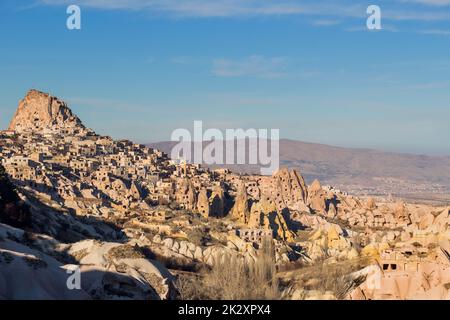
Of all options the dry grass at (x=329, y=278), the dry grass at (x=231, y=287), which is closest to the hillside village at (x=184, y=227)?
the dry grass at (x=329, y=278)

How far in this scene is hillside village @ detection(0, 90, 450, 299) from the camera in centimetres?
5850

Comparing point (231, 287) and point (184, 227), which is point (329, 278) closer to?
point (231, 287)

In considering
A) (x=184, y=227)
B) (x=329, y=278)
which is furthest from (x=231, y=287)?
(x=184, y=227)

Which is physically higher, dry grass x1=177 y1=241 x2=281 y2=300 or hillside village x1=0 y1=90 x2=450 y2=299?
hillside village x1=0 y1=90 x2=450 y2=299

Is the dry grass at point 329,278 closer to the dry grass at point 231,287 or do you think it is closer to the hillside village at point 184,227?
the hillside village at point 184,227

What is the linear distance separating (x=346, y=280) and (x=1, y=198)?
43.9 m

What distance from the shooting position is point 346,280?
6391cm

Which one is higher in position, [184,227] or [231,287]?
[184,227]

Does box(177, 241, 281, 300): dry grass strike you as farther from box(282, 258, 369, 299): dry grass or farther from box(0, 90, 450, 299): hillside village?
box(282, 258, 369, 299): dry grass

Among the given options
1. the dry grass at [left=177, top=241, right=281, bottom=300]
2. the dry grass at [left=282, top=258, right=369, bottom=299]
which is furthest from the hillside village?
the dry grass at [left=177, top=241, right=281, bottom=300]

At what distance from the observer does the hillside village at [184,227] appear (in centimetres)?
5850

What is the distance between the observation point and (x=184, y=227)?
114 metres

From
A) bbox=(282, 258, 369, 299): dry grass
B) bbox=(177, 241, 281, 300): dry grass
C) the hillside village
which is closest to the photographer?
bbox=(177, 241, 281, 300): dry grass
